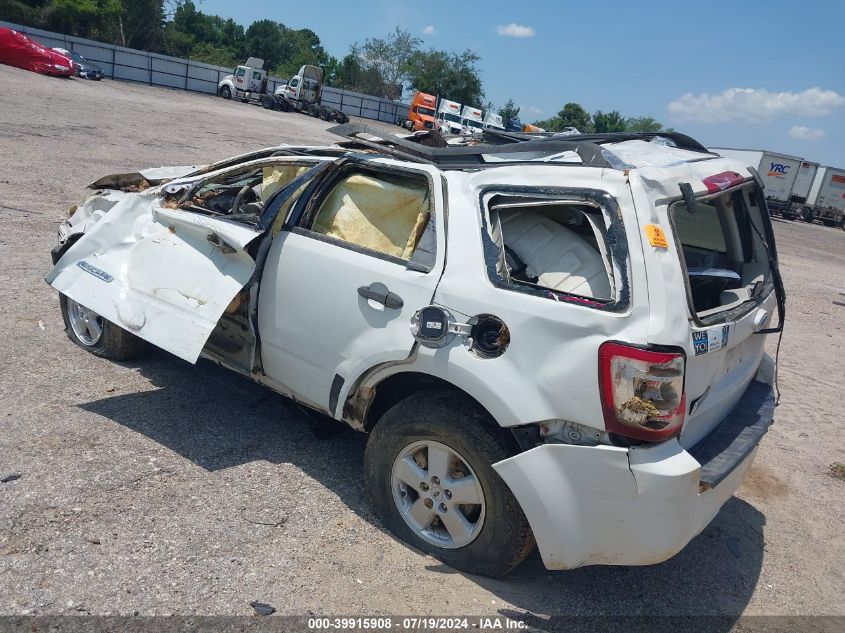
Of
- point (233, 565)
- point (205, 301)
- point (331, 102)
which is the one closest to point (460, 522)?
point (233, 565)

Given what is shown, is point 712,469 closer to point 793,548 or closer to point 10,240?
point 793,548

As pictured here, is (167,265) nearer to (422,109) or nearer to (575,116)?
(422,109)

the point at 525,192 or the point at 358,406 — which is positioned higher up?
the point at 525,192

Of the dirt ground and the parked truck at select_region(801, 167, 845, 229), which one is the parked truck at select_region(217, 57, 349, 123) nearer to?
the parked truck at select_region(801, 167, 845, 229)

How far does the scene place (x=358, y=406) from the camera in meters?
3.51

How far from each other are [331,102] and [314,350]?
5259 centimetres

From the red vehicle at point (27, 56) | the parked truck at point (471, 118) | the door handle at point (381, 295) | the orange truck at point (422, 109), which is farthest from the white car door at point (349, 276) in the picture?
the orange truck at point (422, 109)

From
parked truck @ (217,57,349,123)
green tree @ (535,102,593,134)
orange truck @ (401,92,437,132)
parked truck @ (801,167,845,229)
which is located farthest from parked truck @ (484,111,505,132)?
green tree @ (535,102,593,134)

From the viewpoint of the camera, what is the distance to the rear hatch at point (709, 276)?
8.93ft

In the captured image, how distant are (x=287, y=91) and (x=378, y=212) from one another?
41309mm

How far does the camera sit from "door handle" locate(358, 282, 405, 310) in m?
3.22

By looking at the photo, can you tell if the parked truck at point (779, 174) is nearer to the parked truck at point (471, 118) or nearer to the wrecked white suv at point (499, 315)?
the parked truck at point (471, 118)

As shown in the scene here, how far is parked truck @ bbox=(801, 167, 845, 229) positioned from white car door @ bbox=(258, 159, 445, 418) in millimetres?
39492

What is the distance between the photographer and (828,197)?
3656cm
